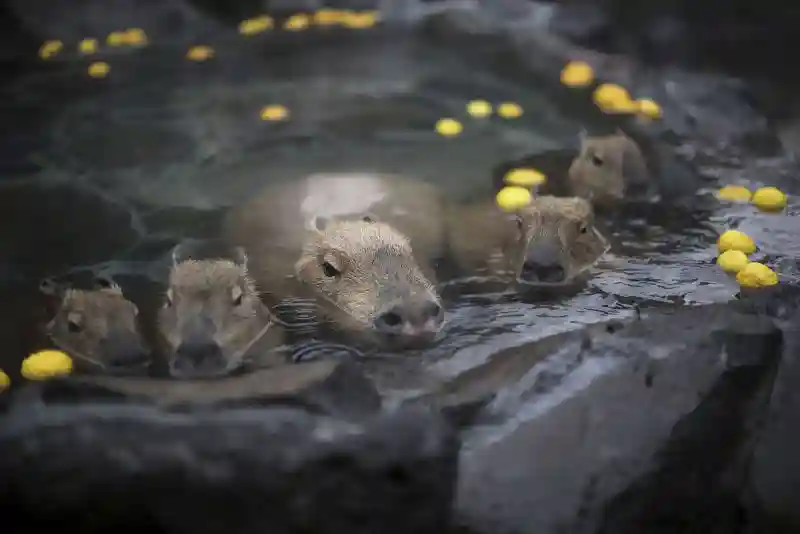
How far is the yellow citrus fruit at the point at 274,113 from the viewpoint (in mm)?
5980

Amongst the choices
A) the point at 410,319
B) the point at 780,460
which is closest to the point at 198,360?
the point at 410,319

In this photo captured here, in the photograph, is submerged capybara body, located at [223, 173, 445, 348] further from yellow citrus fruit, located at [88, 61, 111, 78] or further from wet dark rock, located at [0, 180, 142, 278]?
yellow citrus fruit, located at [88, 61, 111, 78]

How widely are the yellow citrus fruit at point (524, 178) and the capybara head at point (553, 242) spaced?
0.59 meters

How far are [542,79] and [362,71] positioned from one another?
5.32 feet

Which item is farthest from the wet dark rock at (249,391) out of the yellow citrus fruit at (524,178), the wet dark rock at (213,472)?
the yellow citrus fruit at (524,178)

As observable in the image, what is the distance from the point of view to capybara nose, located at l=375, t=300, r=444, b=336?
10.4 feet

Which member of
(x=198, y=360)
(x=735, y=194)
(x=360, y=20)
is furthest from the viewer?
(x=360, y=20)

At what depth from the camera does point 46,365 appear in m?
2.94

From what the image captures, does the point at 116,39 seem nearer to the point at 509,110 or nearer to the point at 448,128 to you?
the point at 448,128

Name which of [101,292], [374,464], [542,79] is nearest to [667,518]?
[374,464]

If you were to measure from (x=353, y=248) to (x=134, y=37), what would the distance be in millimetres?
5545

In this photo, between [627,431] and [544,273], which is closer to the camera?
[627,431]

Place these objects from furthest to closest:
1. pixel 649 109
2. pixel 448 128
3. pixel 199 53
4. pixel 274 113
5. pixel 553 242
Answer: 1. pixel 199 53
2. pixel 649 109
3. pixel 274 113
4. pixel 448 128
5. pixel 553 242

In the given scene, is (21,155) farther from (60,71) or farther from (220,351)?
(220,351)
